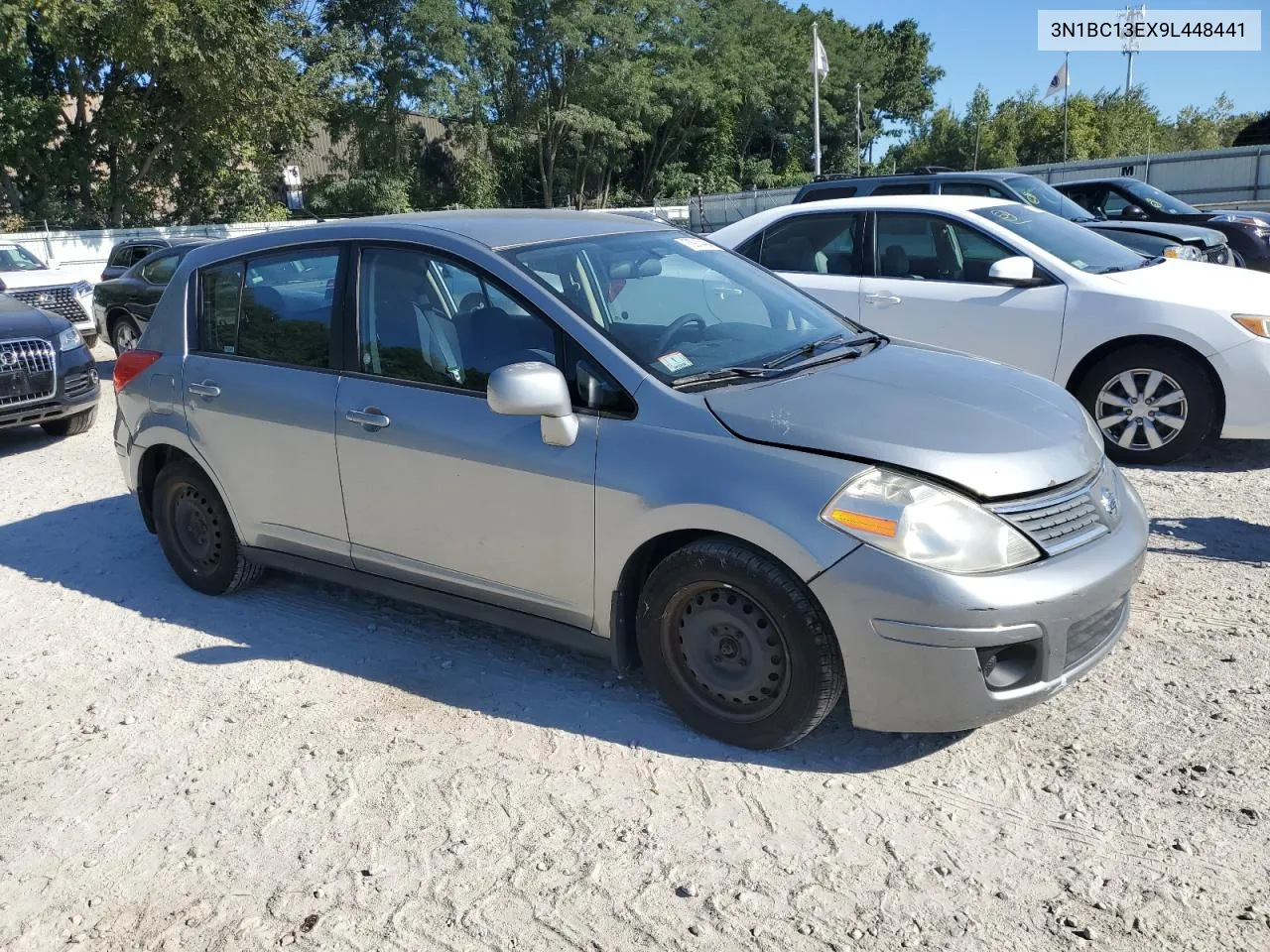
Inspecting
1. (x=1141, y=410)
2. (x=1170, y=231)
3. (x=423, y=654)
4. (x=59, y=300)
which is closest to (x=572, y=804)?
(x=423, y=654)

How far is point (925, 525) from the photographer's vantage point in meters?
3.16

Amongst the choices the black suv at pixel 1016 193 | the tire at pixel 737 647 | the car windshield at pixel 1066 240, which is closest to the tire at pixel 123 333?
the black suv at pixel 1016 193

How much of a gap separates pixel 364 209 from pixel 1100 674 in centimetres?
4173

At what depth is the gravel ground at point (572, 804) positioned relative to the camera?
9.24 ft

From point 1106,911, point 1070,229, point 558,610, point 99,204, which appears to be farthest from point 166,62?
point 1106,911

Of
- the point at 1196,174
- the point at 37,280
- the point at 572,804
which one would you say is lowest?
the point at 572,804

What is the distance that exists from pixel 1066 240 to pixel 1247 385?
1.73 metres

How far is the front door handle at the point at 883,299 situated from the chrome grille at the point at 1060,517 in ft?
13.4

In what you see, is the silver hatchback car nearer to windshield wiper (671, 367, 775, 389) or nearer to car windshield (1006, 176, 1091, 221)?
windshield wiper (671, 367, 775, 389)

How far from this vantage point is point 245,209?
3759cm

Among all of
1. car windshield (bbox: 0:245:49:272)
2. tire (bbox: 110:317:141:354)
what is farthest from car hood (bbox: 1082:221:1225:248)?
car windshield (bbox: 0:245:49:272)

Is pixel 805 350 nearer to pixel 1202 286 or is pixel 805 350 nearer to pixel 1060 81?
pixel 1202 286

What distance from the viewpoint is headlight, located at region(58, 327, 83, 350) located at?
9117 mm

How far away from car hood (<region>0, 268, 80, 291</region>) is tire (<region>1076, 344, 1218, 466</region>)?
1270cm
